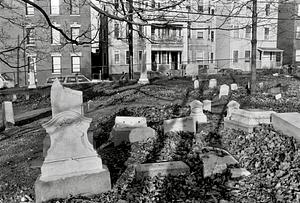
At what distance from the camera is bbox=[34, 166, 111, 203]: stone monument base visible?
4609 millimetres

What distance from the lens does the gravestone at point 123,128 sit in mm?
7305

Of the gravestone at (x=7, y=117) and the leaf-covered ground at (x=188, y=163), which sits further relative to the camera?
the gravestone at (x=7, y=117)

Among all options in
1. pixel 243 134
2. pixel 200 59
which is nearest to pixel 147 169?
pixel 243 134

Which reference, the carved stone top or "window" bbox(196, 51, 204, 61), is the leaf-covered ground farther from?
"window" bbox(196, 51, 204, 61)

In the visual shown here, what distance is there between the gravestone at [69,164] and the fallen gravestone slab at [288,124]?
129 inches

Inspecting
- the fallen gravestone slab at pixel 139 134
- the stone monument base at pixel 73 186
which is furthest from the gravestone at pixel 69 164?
the fallen gravestone slab at pixel 139 134

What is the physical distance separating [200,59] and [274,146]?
4127 centimetres

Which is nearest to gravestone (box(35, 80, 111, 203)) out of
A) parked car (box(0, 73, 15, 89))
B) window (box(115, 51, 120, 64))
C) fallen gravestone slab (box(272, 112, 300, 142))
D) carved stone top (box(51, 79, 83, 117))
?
carved stone top (box(51, 79, 83, 117))

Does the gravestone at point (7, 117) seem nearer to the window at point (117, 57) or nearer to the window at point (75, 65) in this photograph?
the window at point (75, 65)

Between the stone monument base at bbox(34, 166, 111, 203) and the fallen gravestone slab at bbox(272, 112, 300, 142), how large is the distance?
328 centimetres

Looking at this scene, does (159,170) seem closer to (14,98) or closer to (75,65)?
(14,98)

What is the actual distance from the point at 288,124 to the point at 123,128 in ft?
11.4

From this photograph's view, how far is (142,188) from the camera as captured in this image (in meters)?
4.82

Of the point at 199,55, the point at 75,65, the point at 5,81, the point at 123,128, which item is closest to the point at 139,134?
the point at 123,128
